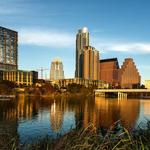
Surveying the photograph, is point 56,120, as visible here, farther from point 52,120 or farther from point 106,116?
point 106,116

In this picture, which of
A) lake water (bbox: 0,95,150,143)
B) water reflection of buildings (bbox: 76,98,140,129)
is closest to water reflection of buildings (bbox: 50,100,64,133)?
lake water (bbox: 0,95,150,143)

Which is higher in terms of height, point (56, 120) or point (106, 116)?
point (56, 120)

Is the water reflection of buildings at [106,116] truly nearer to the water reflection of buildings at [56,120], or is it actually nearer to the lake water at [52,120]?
the lake water at [52,120]

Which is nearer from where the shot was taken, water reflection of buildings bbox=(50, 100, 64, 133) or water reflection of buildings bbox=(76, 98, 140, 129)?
water reflection of buildings bbox=(50, 100, 64, 133)

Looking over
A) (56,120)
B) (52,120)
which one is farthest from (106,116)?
(52,120)

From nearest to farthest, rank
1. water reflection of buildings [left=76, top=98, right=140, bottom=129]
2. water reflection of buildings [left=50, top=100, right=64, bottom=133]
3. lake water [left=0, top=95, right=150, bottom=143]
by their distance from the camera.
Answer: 1. lake water [left=0, top=95, right=150, bottom=143]
2. water reflection of buildings [left=50, top=100, right=64, bottom=133]
3. water reflection of buildings [left=76, top=98, right=140, bottom=129]

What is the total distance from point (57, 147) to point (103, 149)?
2062 millimetres

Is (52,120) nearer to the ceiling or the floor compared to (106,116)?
nearer to the ceiling

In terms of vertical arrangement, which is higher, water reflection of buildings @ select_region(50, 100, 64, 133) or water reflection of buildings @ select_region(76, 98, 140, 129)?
water reflection of buildings @ select_region(50, 100, 64, 133)

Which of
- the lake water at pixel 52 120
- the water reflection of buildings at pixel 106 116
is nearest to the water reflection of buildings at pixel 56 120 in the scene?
the lake water at pixel 52 120

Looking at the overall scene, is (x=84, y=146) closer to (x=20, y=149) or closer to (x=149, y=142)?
(x=149, y=142)

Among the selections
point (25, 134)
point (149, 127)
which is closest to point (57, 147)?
point (149, 127)

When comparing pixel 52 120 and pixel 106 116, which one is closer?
pixel 52 120

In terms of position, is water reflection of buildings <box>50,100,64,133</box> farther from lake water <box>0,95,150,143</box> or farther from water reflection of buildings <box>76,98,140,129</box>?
water reflection of buildings <box>76,98,140,129</box>
